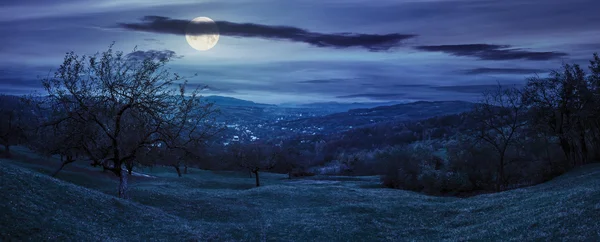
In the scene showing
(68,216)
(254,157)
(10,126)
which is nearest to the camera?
(68,216)

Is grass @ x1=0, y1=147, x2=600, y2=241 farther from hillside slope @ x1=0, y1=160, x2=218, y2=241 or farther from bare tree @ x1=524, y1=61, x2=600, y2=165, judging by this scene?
bare tree @ x1=524, y1=61, x2=600, y2=165

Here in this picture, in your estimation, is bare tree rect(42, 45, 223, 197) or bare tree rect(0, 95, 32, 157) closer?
bare tree rect(42, 45, 223, 197)

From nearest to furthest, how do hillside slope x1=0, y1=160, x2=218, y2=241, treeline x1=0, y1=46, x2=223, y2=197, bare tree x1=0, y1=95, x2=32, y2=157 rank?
hillside slope x1=0, y1=160, x2=218, y2=241 < treeline x1=0, y1=46, x2=223, y2=197 < bare tree x1=0, y1=95, x2=32, y2=157

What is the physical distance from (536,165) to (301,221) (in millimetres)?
51910

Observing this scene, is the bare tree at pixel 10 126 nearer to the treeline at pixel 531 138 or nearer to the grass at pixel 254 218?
the grass at pixel 254 218

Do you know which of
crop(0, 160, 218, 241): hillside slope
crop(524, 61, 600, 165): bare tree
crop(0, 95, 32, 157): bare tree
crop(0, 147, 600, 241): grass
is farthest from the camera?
crop(0, 95, 32, 157): bare tree

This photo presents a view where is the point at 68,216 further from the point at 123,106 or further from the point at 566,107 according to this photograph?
the point at 566,107

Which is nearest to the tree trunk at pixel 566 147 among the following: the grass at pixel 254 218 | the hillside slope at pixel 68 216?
the grass at pixel 254 218

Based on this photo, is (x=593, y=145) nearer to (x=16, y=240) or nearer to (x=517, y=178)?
(x=517, y=178)

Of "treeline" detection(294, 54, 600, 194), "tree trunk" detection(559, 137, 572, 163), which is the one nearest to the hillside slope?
"treeline" detection(294, 54, 600, 194)

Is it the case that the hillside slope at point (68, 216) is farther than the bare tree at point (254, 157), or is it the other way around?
the bare tree at point (254, 157)

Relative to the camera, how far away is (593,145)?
70562mm

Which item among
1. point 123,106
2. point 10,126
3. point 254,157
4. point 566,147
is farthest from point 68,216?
point 10,126

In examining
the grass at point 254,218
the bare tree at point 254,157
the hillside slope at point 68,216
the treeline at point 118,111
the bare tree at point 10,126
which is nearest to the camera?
the hillside slope at point 68,216
